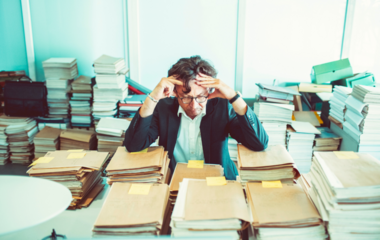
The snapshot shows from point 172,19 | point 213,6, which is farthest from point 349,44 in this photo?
point 172,19

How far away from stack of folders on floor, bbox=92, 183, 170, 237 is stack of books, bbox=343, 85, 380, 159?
174 cm

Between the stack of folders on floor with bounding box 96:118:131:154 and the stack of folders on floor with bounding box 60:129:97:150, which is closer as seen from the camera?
the stack of folders on floor with bounding box 96:118:131:154

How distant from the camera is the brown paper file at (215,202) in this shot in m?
1.01

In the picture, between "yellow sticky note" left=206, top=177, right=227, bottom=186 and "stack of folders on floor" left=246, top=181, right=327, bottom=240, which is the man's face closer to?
"yellow sticky note" left=206, top=177, right=227, bottom=186

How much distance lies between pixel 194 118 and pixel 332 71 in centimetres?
193

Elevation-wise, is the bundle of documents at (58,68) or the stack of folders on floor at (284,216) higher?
the bundle of documents at (58,68)

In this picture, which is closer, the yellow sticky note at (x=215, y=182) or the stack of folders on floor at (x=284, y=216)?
the stack of folders on floor at (x=284, y=216)

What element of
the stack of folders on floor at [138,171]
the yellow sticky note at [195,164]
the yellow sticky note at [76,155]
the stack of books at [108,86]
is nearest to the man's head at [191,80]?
the yellow sticky note at [195,164]

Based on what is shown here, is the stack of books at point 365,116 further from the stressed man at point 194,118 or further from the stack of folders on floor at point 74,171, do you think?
Result: the stack of folders on floor at point 74,171

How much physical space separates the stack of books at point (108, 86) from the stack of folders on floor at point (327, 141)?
6.64ft

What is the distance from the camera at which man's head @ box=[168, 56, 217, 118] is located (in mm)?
1608

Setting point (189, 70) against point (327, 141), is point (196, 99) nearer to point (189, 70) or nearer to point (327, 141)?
point (189, 70)

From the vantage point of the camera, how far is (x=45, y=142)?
2990mm

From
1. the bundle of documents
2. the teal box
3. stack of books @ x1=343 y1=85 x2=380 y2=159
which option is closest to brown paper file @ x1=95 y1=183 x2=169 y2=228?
stack of books @ x1=343 y1=85 x2=380 y2=159
